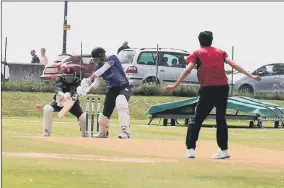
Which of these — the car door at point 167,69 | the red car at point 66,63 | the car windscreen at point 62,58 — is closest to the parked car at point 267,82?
the car door at point 167,69

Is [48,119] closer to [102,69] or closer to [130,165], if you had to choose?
[102,69]

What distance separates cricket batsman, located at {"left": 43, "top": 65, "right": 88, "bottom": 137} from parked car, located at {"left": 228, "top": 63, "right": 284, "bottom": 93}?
66.8 ft

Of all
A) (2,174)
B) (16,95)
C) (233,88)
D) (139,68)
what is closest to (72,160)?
(2,174)

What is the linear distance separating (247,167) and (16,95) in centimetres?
2235

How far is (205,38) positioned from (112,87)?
5280 millimetres

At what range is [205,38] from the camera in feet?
48.1

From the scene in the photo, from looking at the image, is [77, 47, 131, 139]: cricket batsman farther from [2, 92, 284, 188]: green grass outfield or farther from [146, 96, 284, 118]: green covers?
[146, 96, 284, 118]: green covers

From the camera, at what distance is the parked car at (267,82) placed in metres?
40.4

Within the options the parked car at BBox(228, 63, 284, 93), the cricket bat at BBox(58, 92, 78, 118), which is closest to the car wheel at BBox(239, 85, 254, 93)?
the parked car at BBox(228, 63, 284, 93)

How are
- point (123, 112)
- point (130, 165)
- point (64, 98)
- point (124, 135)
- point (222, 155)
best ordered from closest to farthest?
point (130, 165), point (222, 155), point (124, 135), point (123, 112), point (64, 98)

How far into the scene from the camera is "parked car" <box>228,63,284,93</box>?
40375 mm

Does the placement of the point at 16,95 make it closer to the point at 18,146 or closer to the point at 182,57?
the point at 182,57

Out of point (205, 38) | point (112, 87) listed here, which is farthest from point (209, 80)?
point (112, 87)

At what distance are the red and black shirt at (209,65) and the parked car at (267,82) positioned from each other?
2576 centimetres
